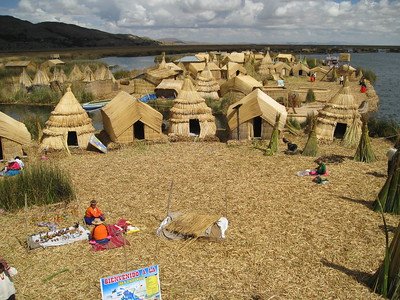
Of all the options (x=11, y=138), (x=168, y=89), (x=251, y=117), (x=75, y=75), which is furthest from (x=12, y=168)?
(x=75, y=75)

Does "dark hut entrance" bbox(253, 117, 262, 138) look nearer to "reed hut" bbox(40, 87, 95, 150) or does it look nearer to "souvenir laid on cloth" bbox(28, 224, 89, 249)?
"reed hut" bbox(40, 87, 95, 150)

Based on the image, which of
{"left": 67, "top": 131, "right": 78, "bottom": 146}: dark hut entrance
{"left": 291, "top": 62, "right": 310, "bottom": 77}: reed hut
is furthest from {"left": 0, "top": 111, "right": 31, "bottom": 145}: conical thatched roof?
{"left": 291, "top": 62, "right": 310, "bottom": 77}: reed hut

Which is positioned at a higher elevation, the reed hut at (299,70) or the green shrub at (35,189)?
the reed hut at (299,70)

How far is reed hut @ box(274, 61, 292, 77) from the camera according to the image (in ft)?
139

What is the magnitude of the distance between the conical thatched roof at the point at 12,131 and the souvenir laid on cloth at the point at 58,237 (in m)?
6.66

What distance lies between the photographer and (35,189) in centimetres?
922

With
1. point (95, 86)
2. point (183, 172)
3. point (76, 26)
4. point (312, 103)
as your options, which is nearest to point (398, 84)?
point (312, 103)

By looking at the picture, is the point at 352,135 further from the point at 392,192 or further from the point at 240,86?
the point at 240,86

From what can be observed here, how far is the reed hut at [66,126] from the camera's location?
47.1ft

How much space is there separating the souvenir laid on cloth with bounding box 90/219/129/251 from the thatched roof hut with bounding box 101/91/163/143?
748 cm

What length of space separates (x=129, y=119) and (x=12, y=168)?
4.71 m

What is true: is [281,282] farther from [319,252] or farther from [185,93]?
[185,93]

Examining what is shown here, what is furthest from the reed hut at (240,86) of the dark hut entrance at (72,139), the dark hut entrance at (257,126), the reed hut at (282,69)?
the reed hut at (282,69)

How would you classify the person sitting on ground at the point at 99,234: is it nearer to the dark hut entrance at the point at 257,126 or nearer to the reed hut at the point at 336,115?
the dark hut entrance at the point at 257,126
